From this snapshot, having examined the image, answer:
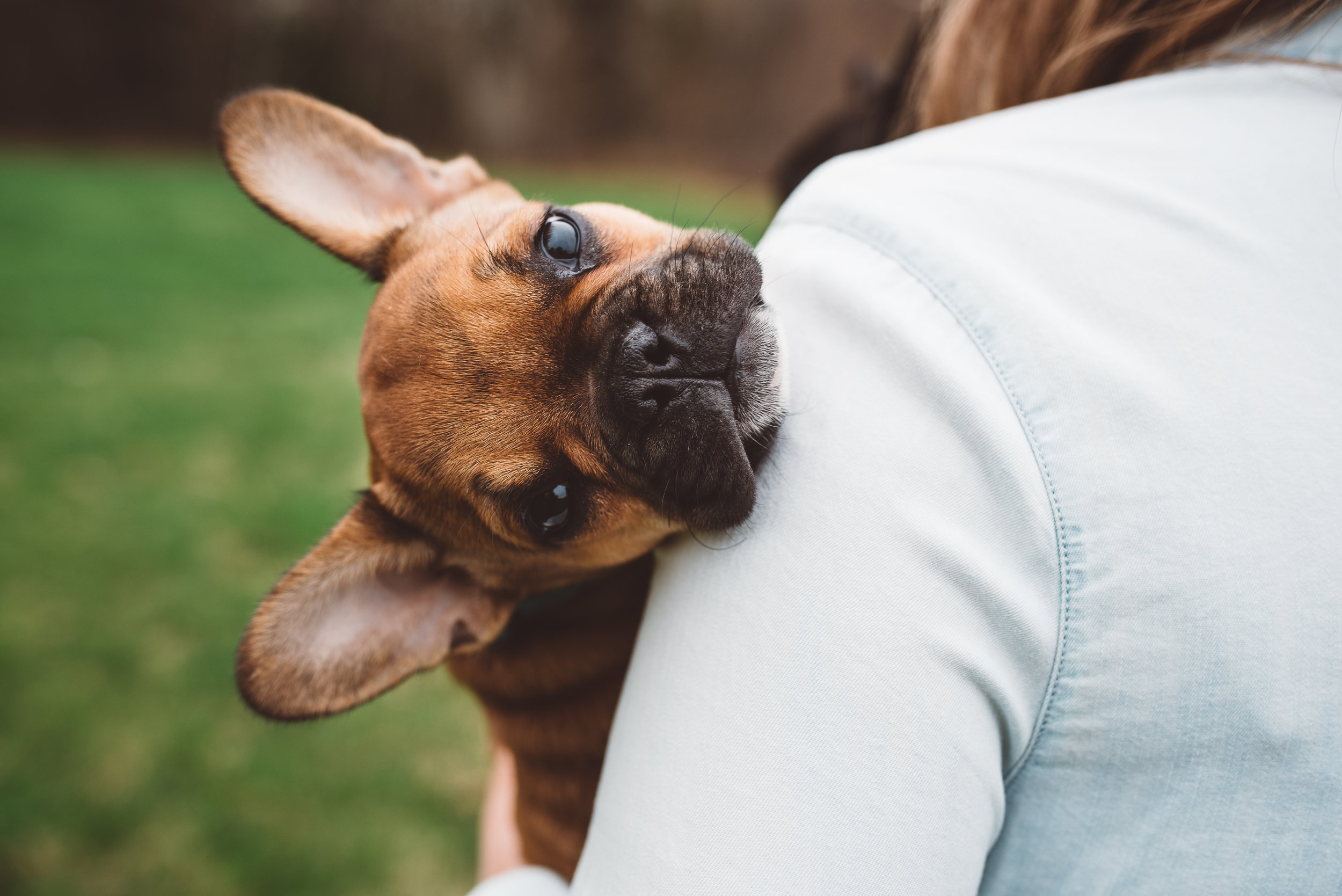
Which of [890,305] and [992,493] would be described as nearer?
[992,493]

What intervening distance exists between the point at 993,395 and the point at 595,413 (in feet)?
3.12

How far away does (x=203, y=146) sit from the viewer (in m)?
17.8

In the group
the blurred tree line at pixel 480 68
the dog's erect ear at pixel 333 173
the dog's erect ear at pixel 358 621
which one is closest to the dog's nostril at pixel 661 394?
the dog's erect ear at pixel 358 621

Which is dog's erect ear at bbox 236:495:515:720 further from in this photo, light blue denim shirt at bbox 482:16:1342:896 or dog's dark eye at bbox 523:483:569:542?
light blue denim shirt at bbox 482:16:1342:896

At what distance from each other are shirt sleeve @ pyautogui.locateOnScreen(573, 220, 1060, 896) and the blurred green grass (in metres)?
2.33

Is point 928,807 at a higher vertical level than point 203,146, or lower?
higher

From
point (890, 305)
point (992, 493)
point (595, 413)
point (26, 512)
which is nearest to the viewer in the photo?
point (992, 493)

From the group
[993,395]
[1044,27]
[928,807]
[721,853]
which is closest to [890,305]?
[993,395]

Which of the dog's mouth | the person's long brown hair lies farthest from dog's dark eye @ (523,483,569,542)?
the person's long brown hair

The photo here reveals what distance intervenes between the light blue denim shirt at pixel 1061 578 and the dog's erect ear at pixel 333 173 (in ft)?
5.90

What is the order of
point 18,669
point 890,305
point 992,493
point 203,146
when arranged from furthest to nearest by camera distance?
point 203,146 < point 18,669 < point 890,305 < point 992,493

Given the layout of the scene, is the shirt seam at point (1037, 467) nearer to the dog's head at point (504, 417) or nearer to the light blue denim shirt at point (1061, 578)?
the light blue denim shirt at point (1061, 578)

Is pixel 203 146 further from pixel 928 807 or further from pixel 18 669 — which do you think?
pixel 928 807

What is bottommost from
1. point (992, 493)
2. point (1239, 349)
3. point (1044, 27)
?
point (992, 493)
